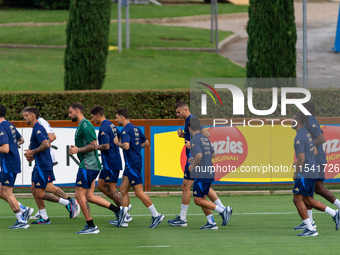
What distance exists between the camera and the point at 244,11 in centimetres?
4338

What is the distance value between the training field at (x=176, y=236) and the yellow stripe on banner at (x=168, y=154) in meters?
2.16

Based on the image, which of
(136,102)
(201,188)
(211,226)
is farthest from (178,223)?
(136,102)

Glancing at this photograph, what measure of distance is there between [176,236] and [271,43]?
33.6 ft

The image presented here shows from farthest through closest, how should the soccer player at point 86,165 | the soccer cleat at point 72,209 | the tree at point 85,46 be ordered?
the tree at point 85,46, the soccer cleat at point 72,209, the soccer player at point 86,165

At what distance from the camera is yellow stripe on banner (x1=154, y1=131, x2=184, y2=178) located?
1287cm

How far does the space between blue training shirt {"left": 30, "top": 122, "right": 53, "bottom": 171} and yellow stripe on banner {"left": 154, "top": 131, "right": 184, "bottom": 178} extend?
14.3 feet

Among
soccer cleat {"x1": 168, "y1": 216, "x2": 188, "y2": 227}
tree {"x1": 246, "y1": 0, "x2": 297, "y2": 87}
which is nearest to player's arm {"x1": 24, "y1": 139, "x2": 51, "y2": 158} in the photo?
soccer cleat {"x1": 168, "y1": 216, "x2": 188, "y2": 227}

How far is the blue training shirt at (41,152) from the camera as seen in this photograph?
868cm

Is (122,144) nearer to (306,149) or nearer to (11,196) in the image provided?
(11,196)

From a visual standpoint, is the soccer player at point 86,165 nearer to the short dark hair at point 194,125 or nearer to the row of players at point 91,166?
the row of players at point 91,166

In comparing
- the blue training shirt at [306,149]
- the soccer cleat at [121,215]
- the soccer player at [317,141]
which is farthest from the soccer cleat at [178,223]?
the blue training shirt at [306,149]

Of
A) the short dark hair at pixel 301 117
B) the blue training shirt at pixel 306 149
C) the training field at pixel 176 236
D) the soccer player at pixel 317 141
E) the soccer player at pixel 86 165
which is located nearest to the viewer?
the training field at pixel 176 236

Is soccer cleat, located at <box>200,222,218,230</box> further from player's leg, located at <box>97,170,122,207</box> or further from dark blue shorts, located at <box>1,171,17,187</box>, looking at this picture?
dark blue shorts, located at <box>1,171,17,187</box>

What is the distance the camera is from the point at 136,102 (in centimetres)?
1449
